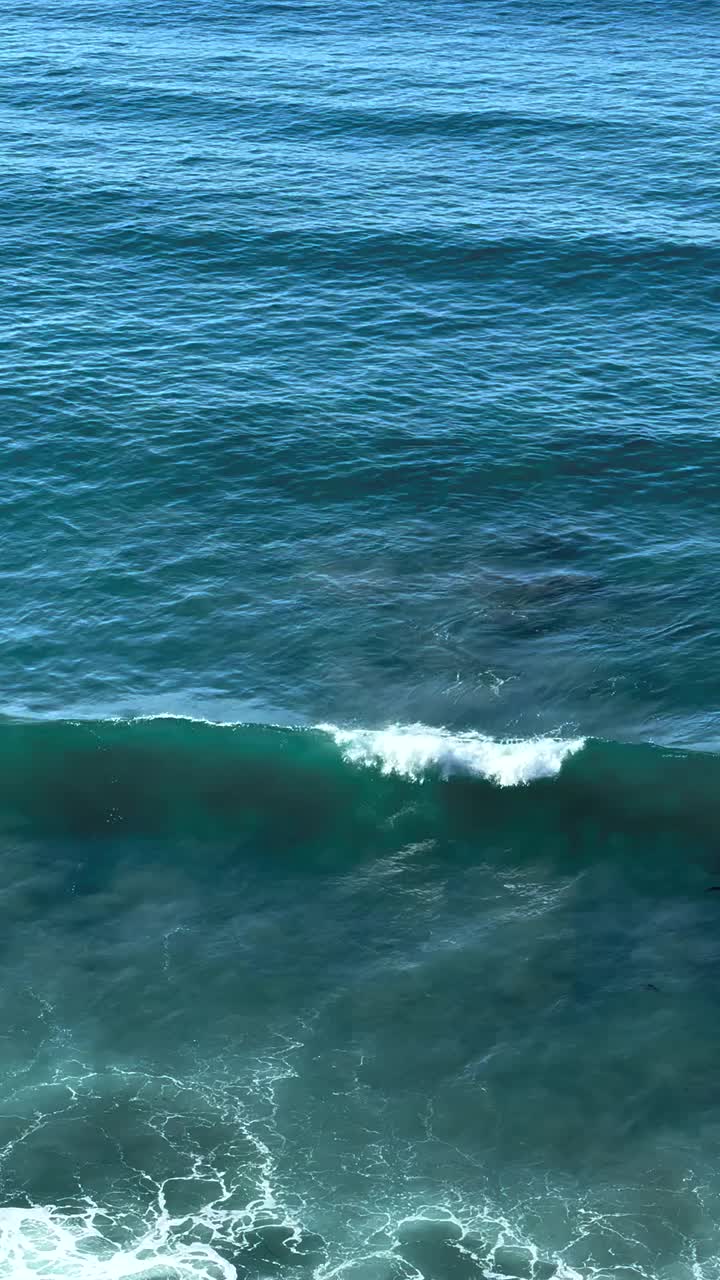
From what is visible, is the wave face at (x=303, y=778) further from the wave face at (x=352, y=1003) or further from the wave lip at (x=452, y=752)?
the wave face at (x=352, y=1003)

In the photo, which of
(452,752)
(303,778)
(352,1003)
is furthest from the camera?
(303,778)

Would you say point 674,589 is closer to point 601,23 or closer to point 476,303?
point 476,303

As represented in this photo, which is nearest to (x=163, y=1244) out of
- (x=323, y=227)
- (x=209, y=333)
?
(x=209, y=333)

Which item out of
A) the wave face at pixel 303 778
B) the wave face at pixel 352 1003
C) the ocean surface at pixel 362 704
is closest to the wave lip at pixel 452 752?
the wave face at pixel 303 778

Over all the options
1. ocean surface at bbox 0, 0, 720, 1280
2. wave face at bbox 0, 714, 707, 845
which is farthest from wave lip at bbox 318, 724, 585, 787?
ocean surface at bbox 0, 0, 720, 1280

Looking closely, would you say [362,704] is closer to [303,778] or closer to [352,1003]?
[303,778]

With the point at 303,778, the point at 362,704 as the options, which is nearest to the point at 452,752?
the point at 362,704
